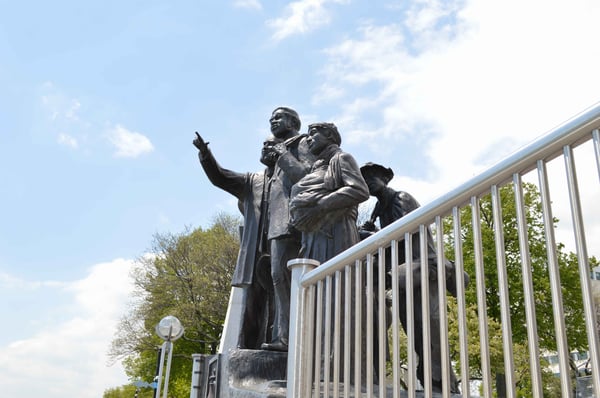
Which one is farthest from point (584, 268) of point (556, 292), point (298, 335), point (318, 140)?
point (318, 140)

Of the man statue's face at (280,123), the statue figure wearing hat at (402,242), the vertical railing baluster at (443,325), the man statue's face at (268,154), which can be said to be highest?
the man statue's face at (280,123)

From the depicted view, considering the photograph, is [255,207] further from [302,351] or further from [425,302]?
[425,302]

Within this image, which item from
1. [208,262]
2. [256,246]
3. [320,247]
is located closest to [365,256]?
[320,247]

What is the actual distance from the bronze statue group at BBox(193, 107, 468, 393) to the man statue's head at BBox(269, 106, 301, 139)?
11 mm

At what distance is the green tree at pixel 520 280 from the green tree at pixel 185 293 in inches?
513

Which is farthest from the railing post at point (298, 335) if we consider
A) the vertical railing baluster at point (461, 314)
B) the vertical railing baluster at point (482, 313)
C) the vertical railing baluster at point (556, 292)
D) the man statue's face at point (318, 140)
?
the man statue's face at point (318, 140)

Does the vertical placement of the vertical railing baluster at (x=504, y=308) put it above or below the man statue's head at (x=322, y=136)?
below

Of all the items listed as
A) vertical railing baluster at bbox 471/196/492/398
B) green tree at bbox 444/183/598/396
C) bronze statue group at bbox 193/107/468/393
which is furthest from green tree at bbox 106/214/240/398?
vertical railing baluster at bbox 471/196/492/398

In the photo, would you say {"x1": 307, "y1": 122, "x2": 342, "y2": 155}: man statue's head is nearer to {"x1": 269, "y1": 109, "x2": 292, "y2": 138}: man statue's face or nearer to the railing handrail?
{"x1": 269, "y1": 109, "x2": 292, "y2": 138}: man statue's face

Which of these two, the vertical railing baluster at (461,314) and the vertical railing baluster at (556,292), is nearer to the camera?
the vertical railing baluster at (556,292)

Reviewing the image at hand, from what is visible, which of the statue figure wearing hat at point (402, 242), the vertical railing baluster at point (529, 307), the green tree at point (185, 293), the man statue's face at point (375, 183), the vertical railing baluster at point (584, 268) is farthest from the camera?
the green tree at point (185, 293)

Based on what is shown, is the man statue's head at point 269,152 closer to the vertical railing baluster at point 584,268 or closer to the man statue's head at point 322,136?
the man statue's head at point 322,136

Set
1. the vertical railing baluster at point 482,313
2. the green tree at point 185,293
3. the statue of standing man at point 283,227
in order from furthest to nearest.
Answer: the green tree at point 185,293 → the statue of standing man at point 283,227 → the vertical railing baluster at point 482,313

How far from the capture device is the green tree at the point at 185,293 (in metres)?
24.2
